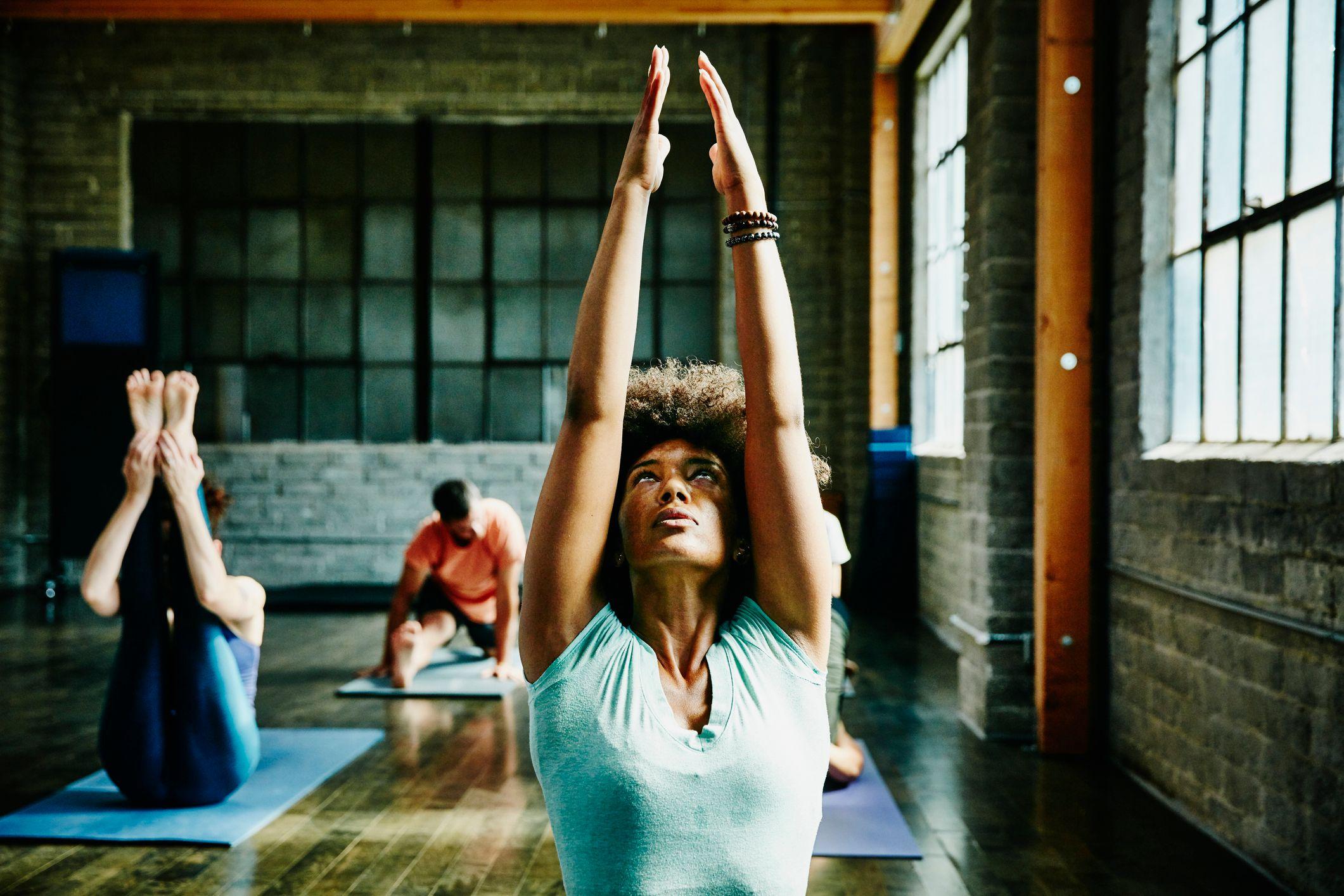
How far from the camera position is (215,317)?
7824 mm

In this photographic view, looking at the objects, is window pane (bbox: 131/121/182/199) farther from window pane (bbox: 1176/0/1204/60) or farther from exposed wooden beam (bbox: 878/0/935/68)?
window pane (bbox: 1176/0/1204/60)

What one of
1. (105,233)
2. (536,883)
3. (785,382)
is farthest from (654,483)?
(105,233)

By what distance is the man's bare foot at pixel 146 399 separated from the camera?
2.60 meters

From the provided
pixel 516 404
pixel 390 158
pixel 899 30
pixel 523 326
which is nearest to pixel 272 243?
pixel 390 158

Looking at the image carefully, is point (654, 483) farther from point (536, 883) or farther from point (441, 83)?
point (441, 83)

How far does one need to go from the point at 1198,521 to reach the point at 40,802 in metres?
3.53

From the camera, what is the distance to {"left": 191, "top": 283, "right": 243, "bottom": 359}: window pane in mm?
7812

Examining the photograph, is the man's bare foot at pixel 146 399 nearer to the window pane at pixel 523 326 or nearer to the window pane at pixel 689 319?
the window pane at pixel 523 326

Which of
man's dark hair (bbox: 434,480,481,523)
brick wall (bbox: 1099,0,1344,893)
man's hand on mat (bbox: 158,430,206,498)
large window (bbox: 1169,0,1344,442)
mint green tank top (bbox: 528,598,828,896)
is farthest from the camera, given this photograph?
man's dark hair (bbox: 434,480,481,523)

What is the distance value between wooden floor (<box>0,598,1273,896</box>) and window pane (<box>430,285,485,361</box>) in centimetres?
349

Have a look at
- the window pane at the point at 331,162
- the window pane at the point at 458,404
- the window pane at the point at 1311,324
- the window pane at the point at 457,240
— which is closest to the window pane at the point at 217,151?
the window pane at the point at 331,162

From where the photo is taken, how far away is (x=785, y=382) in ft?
3.58

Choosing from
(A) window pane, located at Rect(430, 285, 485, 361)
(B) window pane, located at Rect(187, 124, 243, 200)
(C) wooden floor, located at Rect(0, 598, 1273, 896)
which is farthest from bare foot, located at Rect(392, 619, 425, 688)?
(B) window pane, located at Rect(187, 124, 243, 200)

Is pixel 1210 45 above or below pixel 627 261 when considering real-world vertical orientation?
above
